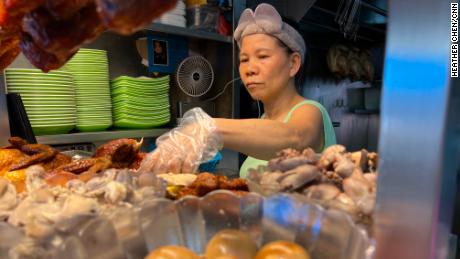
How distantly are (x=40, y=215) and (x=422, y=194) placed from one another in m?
0.47

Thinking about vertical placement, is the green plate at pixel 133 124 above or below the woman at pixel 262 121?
below

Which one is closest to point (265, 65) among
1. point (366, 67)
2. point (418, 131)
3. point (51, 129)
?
point (51, 129)

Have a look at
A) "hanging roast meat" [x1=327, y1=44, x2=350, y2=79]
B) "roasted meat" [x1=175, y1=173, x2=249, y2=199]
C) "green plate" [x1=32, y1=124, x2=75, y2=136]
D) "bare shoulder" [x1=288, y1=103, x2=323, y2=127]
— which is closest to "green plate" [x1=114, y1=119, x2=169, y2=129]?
"green plate" [x1=32, y1=124, x2=75, y2=136]

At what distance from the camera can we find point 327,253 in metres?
0.45

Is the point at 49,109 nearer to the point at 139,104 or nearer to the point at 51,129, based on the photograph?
the point at 51,129

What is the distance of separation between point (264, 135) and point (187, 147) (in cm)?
30

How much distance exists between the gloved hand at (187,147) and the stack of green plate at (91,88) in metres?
0.90

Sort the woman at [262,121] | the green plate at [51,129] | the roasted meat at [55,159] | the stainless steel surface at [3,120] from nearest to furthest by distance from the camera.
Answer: the roasted meat at [55,159] → the woman at [262,121] → the stainless steel surface at [3,120] → the green plate at [51,129]

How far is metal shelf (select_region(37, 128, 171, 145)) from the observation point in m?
1.85

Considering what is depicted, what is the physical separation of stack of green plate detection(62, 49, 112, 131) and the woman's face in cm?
80

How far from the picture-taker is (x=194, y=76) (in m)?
2.60

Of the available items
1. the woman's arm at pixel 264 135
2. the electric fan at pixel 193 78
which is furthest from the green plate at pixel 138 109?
the woman's arm at pixel 264 135

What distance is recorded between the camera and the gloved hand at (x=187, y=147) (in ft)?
3.46

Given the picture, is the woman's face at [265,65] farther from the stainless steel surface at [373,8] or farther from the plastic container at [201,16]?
the stainless steel surface at [373,8]
